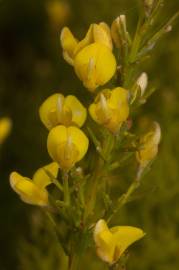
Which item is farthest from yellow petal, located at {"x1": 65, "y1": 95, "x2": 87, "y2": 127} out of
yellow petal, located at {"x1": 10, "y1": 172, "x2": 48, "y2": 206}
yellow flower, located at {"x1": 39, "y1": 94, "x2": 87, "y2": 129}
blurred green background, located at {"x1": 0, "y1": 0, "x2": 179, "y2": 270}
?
blurred green background, located at {"x1": 0, "y1": 0, "x2": 179, "y2": 270}

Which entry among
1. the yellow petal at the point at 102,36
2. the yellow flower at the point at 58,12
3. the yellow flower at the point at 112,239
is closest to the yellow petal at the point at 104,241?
the yellow flower at the point at 112,239

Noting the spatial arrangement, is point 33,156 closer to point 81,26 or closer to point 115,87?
point 81,26

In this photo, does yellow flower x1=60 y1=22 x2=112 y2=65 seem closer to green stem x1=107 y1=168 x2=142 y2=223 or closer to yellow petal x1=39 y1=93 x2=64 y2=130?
yellow petal x1=39 y1=93 x2=64 y2=130

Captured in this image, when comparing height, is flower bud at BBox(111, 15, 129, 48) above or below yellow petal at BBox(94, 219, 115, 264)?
above

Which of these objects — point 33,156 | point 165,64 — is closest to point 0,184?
point 33,156

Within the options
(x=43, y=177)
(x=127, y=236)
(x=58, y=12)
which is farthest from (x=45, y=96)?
(x=127, y=236)

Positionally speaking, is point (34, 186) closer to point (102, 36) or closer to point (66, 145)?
point (66, 145)

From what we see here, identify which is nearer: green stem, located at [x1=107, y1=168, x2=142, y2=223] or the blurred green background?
green stem, located at [x1=107, y1=168, x2=142, y2=223]

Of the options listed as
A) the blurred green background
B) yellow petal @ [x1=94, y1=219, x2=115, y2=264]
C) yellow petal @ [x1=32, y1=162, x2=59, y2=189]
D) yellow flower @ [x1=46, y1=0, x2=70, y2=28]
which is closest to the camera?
yellow petal @ [x1=94, y1=219, x2=115, y2=264]
